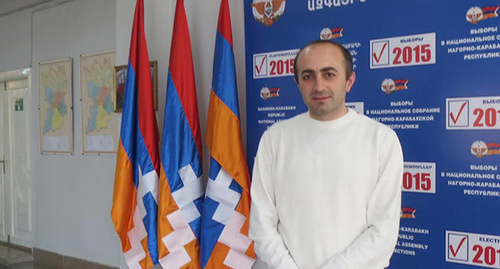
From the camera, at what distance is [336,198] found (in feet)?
4.79

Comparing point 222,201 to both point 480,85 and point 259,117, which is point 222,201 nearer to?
point 259,117

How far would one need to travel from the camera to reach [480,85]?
1884 mm

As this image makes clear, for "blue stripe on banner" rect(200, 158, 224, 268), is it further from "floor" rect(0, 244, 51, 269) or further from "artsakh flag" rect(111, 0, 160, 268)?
"floor" rect(0, 244, 51, 269)

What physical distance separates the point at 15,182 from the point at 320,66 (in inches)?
191

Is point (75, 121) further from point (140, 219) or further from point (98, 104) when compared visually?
point (140, 219)

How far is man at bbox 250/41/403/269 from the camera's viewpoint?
56.5 inches

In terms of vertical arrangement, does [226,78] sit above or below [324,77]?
above

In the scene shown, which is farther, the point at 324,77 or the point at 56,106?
the point at 56,106

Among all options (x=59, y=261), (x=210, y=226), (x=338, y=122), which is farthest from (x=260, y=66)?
(x=59, y=261)

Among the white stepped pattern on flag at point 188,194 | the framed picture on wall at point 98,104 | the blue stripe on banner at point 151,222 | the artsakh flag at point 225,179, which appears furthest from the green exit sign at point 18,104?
the artsakh flag at point 225,179

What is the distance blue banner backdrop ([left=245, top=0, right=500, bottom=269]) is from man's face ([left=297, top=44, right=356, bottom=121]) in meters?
0.74

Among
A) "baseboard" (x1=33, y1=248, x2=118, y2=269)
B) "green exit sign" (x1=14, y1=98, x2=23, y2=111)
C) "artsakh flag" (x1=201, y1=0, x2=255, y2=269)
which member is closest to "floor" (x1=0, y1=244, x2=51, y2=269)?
"baseboard" (x1=33, y1=248, x2=118, y2=269)

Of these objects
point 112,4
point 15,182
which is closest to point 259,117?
point 112,4

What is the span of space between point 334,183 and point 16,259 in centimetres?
448
